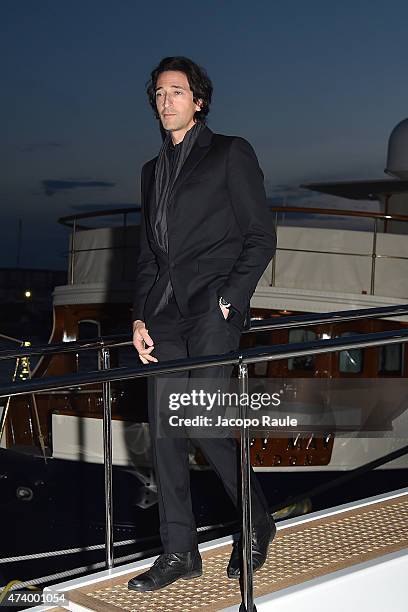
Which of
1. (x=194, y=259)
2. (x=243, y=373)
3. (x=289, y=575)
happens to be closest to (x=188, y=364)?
(x=243, y=373)

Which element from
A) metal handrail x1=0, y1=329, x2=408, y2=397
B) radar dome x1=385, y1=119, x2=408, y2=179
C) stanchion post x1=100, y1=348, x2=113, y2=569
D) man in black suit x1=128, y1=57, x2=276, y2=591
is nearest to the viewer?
metal handrail x1=0, y1=329, x2=408, y2=397

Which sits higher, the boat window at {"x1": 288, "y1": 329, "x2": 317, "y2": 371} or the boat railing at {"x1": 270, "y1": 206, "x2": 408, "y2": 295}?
the boat railing at {"x1": 270, "y1": 206, "x2": 408, "y2": 295}

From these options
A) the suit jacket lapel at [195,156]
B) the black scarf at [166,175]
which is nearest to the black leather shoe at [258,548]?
the black scarf at [166,175]

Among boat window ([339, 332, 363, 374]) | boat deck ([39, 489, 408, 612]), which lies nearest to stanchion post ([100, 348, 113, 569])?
boat deck ([39, 489, 408, 612])

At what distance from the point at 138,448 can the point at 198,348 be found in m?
6.24

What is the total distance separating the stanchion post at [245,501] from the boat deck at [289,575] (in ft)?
0.28

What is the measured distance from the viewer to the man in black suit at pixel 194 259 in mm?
3242

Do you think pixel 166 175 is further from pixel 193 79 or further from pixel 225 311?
pixel 225 311

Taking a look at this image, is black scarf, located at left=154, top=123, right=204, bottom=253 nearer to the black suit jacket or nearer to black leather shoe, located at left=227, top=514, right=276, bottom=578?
the black suit jacket

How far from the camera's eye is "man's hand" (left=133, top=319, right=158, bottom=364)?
3357 mm

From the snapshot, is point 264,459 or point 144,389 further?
point 144,389

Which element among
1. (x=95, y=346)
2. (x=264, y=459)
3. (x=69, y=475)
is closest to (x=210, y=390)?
(x=95, y=346)

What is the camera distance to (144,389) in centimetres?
998

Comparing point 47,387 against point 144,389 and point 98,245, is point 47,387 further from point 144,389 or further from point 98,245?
point 98,245
